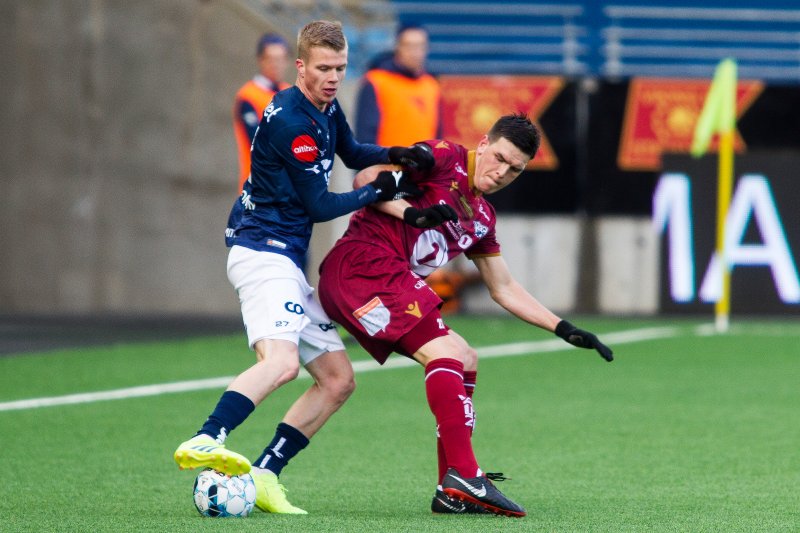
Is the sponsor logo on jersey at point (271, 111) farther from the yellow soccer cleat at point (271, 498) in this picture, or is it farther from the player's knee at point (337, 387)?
the yellow soccer cleat at point (271, 498)

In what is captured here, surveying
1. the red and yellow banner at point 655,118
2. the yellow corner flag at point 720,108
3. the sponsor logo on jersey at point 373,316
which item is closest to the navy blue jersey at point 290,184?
the sponsor logo on jersey at point 373,316

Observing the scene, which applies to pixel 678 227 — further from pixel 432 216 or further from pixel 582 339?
pixel 432 216

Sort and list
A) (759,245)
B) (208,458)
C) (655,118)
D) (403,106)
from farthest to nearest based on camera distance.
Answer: (655,118)
(759,245)
(403,106)
(208,458)

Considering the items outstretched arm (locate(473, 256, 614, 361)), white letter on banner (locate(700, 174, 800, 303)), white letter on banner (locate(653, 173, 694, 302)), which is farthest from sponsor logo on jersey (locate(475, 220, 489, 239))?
white letter on banner (locate(653, 173, 694, 302))

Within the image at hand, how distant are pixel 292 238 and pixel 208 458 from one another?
1.04 metres

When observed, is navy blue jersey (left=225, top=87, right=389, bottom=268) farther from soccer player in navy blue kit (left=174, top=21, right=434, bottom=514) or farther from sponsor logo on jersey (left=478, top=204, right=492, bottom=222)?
sponsor logo on jersey (left=478, top=204, right=492, bottom=222)

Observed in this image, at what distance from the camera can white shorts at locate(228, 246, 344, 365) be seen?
5.32 meters

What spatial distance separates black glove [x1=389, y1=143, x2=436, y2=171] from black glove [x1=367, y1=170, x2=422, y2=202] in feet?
0.19

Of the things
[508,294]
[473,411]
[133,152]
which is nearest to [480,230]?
[508,294]

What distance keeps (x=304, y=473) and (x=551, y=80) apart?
34.7 feet

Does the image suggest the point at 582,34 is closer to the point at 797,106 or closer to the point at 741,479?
the point at 797,106

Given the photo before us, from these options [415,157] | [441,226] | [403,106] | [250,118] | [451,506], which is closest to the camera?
[451,506]

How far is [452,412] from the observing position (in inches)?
Answer: 207

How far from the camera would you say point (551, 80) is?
53.1 ft
